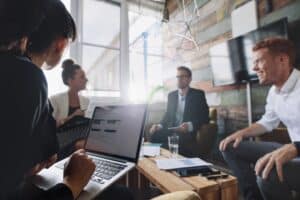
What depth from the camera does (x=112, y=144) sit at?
3.53 ft

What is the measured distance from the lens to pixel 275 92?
1.63 m

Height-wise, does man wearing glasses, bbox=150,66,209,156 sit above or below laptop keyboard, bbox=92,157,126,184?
above

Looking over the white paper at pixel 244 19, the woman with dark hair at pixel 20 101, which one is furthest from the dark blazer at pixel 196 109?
the woman with dark hair at pixel 20 101

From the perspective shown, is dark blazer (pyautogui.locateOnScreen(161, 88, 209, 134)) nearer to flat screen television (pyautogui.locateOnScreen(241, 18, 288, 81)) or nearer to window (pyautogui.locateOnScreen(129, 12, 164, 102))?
flat screen television (pyautogui.locateOnScreen(241, 18, 288, 81))

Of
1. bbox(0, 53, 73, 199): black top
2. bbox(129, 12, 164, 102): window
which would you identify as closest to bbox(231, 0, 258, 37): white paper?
bbox(129, 12, 164, 102): window

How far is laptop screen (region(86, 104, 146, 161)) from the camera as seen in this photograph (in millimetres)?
1007

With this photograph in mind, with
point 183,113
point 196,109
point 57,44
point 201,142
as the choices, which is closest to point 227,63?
point 196,109

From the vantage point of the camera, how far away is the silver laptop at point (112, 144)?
2.73 feet

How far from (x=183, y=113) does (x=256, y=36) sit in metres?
1.13

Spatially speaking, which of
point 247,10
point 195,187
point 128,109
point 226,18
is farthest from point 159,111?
point 195,187

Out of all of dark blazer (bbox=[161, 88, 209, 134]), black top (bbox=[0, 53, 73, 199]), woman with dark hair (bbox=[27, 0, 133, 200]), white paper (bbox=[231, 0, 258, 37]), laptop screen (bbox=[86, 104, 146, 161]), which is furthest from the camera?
dark blazer (bbox=[161, 88, 209, 134])

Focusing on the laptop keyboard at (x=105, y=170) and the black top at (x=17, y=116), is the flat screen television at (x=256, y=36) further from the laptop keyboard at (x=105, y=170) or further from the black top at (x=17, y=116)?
the black top at (x=17, y=116)

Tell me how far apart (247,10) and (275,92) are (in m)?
1.10

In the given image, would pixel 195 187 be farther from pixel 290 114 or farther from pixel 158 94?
pixel 158 94
